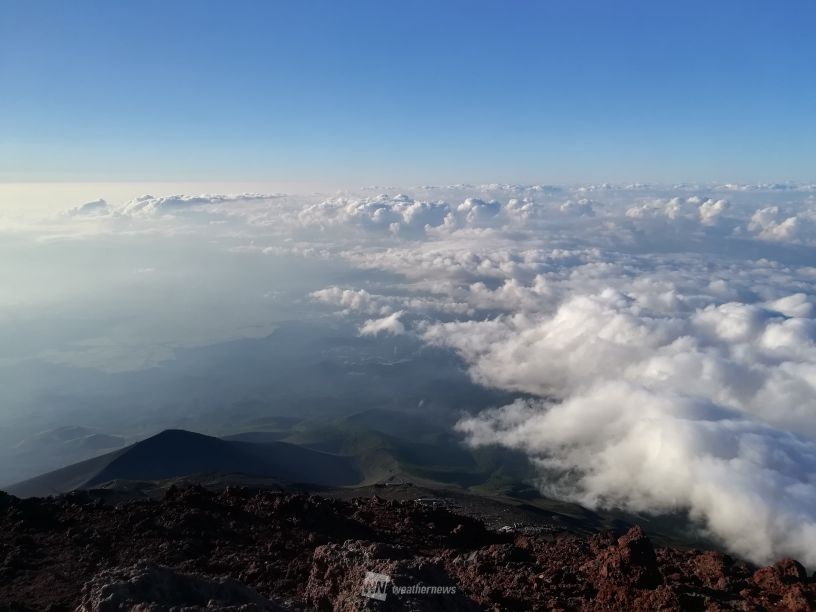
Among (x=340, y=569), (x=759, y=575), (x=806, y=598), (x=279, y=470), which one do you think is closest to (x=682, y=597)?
(x=806, y=598)

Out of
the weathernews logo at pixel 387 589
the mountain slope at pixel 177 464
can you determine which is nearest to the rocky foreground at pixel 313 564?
the weathernews logo at pixel 387 589

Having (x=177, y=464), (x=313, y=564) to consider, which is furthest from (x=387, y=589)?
(x=177, y=464)

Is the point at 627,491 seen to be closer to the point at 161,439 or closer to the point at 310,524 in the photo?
the point at 161,439

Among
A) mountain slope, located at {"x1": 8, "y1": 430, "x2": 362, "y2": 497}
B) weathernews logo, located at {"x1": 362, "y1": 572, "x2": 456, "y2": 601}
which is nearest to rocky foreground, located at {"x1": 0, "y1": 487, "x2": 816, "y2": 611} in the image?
weathernews logo, located at {"x1": 362, "y1": 572, "x2": 456, "y2": 601}

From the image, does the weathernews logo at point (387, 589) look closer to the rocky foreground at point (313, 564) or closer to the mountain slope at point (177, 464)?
the rocky foreground at point (313, 564)

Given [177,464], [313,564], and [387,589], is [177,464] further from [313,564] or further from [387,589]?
[387,589]

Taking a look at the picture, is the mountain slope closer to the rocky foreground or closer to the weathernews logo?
the rocky foreground
